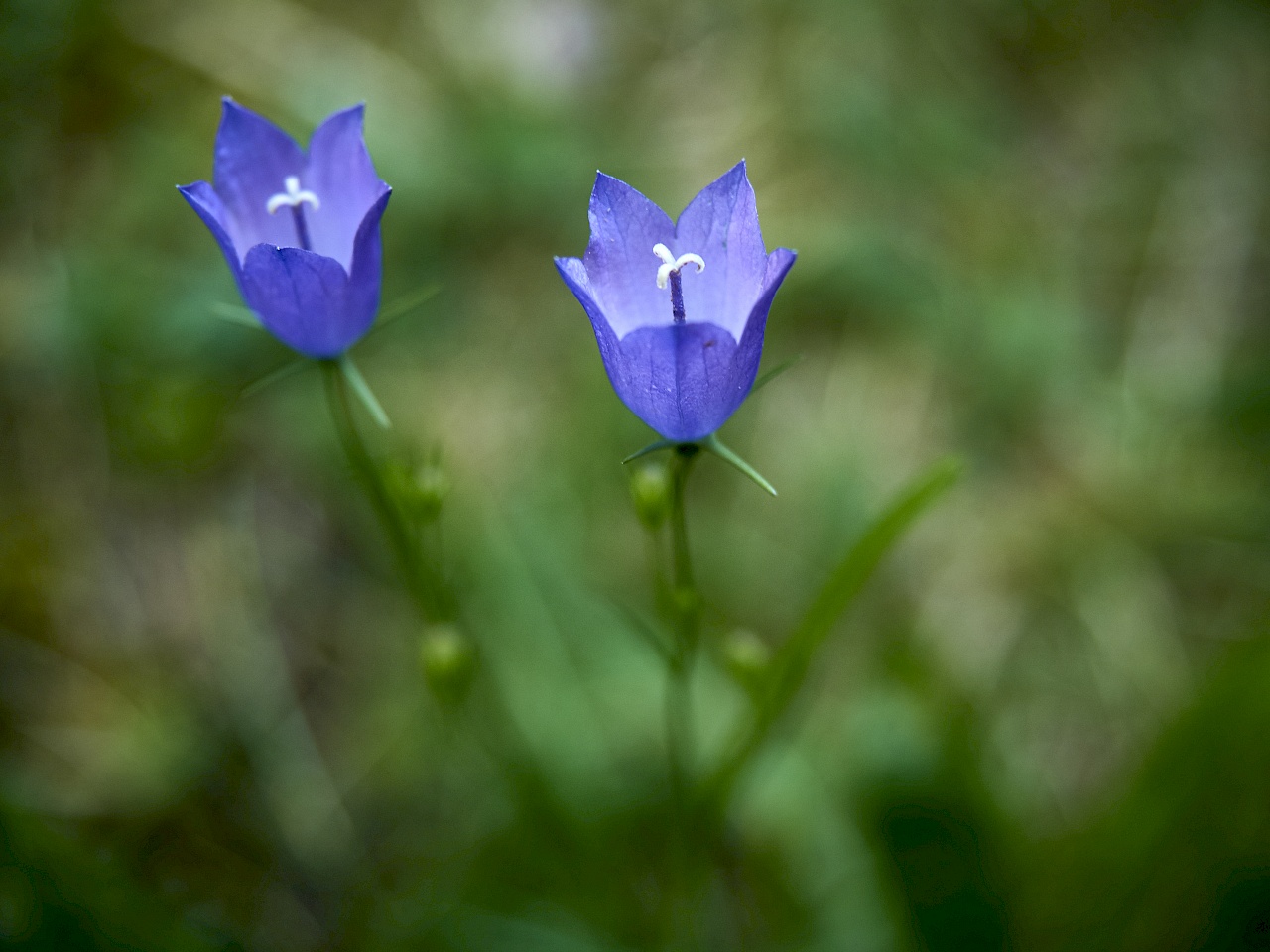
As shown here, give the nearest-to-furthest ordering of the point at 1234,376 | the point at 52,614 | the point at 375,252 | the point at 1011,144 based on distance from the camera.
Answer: the point at 375,252
the point at 52,614
the point at 1234,376
the point at 1011,144

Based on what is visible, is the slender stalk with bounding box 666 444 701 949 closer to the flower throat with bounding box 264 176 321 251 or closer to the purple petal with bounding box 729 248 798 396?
the purple petal with bounding box 729 248 798 396

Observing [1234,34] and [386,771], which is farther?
[1234,34]

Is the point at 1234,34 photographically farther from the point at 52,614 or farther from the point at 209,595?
the point at 52,614

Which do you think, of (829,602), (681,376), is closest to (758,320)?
(681,376)

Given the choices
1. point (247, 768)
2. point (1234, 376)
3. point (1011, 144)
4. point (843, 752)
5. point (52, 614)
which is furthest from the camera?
point (1011, 144)

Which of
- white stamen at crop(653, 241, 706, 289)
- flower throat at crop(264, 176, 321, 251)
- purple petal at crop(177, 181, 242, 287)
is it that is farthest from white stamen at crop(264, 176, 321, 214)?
white stamen at crop(653, 241, 706, 289)

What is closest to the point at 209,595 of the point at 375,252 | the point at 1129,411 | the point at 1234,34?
the point at 375,252
